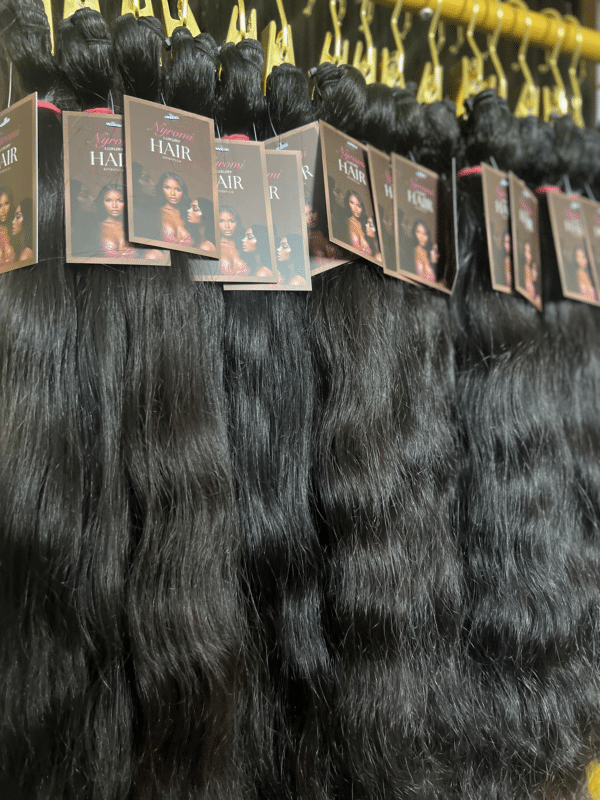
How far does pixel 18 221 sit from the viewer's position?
66 centimetres

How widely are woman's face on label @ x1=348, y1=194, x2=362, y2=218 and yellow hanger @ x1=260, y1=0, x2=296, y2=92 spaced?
0.62ft

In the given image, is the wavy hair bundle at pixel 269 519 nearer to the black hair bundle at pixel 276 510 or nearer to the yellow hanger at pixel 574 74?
the black hair bundle at pixel 276 510

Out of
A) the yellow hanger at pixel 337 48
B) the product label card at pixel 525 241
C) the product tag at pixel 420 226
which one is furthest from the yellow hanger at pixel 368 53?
the product label card at pixel 525 241

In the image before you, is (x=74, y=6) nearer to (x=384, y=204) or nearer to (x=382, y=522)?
(x=384, y=204)

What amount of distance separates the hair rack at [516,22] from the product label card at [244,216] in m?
0.37

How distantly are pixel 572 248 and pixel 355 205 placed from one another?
391mm

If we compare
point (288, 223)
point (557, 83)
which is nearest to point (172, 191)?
point (288, 223)

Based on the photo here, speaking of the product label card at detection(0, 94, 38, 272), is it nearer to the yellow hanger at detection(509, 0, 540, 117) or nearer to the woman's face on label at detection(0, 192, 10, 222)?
the woman's face on label at detection(0, 192, 10, 222)

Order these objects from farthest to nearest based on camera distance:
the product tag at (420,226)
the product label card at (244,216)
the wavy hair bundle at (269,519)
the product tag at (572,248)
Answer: the product tag at (572,248)
the product tag at (420,226)
the product label card at (244,216)
the wavy hair bundle at (269,519)

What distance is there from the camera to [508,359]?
0.88 metres

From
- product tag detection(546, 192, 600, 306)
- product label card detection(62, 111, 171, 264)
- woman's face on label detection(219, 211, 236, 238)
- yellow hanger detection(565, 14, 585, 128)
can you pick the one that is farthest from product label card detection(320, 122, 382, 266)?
yellow hanger detection(565, 14, 585, 128)

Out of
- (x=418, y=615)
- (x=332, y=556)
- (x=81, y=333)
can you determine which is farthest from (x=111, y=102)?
(x=418, y=615)

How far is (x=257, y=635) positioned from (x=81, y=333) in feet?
1.29

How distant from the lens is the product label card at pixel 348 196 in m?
0.77
